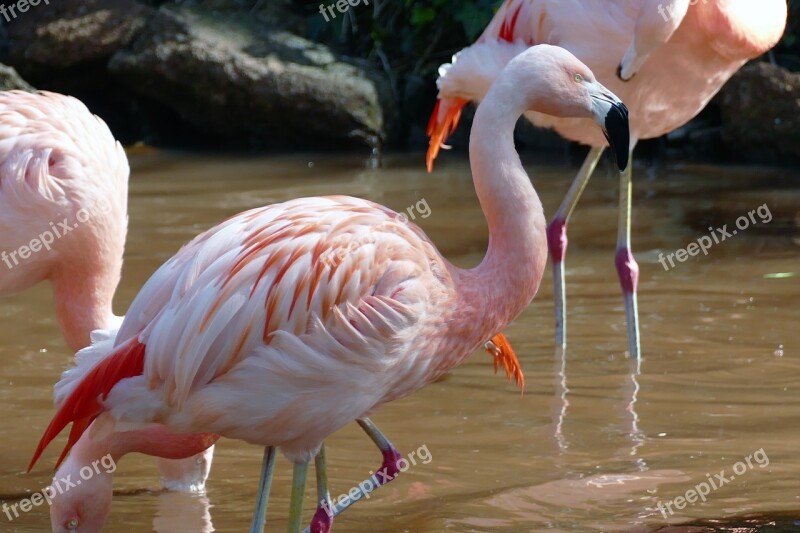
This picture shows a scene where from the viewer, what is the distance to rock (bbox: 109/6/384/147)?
893 cm

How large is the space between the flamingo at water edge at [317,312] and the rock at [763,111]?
17.5 ft

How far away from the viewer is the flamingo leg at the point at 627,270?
4559mm

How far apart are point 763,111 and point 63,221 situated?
17.7ft

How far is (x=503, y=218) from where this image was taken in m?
2.82

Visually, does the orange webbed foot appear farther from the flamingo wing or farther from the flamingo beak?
the flamingo beak

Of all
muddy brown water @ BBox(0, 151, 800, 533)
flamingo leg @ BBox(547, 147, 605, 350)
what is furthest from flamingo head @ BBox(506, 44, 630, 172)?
flamingo leg @ BBox(547, 147, 605, 350)

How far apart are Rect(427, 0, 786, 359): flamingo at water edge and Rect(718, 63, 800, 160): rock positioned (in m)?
3.00

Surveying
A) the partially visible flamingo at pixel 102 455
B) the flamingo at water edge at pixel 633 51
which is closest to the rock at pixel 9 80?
the flamingo at water edge at pixel 633 51

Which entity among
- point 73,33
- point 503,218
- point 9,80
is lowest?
point 9,80

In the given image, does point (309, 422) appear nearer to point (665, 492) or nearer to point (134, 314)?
point (134, 314)

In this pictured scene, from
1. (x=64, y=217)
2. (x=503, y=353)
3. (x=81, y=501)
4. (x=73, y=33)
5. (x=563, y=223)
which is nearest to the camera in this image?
(x=81, y=501)

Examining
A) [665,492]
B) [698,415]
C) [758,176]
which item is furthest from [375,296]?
[758,176]

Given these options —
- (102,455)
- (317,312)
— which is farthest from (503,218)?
(102,455)

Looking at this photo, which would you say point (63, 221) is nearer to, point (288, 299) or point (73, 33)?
point (288, 299)
